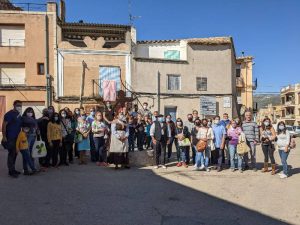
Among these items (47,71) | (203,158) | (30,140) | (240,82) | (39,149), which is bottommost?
(203,158)

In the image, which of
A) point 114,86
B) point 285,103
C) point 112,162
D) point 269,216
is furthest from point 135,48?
point 285,103

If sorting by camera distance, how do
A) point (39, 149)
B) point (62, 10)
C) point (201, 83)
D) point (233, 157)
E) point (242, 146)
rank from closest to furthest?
point (39, 149)
point (242, 146)
point (233, 157)
point (201, 83)
point (62, 10)

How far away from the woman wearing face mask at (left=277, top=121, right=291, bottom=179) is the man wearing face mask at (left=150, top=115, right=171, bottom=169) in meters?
3.44

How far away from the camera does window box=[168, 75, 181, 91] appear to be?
84.9 ft

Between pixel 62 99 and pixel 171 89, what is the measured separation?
7982mm

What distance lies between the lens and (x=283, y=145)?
9594 mm

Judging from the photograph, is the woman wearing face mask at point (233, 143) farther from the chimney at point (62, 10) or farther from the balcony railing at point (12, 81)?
the chimney at point (62, 10)

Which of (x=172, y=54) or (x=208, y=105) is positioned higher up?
(x=172, y=54)

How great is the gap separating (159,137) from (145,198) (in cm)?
403

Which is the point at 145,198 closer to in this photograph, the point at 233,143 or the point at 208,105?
the point at 233,143

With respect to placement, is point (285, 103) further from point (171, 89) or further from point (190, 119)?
point (190, 119)

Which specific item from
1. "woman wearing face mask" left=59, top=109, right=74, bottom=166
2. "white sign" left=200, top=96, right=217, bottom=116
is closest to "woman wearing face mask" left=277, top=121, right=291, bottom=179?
"woman wearing face mask" left=59, top=109, right=74, bottom=166

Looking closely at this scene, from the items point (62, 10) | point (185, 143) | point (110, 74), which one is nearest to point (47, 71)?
point (110, 74)

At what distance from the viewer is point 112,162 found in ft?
33.6
